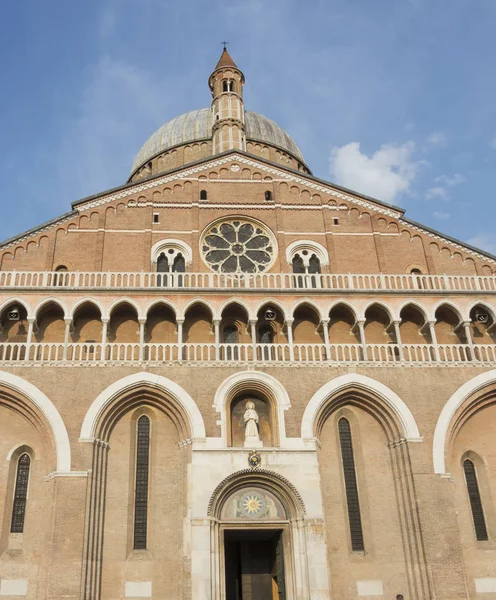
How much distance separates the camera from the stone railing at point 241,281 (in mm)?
20594

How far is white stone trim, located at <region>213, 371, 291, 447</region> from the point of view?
Result: 19.0 meters

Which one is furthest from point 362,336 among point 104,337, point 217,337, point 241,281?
point 104,337

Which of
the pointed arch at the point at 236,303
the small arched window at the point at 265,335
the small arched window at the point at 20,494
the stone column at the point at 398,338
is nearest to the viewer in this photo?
the small arched window at the point at 20,494

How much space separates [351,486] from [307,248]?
8.57 metres

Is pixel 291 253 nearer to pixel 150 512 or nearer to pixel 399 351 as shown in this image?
pixel 399 351

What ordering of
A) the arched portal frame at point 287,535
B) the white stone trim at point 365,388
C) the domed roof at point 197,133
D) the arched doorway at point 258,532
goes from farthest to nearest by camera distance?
1. the domed roof at point 197,133
2. the white stone trim at point 365,388
3. the arched doorway at point 258,532
4. the arched portal frame at point 287,535

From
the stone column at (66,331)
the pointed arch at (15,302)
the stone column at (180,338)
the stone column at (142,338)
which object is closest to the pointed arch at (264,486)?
the stone column at (180,338)

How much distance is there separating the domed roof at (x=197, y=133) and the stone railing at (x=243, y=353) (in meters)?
18.9

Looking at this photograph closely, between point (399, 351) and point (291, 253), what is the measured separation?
17.7 feet

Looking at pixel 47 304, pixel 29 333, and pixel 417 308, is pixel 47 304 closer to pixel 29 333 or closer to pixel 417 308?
pixel 29 333

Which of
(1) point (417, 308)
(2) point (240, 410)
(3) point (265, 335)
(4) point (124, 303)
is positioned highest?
(4) point (124, 303)

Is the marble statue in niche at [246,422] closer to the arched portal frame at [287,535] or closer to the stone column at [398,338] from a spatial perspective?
the arched portal frame at [287,535]

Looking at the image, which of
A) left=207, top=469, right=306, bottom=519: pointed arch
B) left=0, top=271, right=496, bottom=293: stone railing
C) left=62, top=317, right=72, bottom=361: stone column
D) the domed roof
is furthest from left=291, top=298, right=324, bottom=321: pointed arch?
the domed roof

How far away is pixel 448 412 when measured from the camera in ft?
64.4
